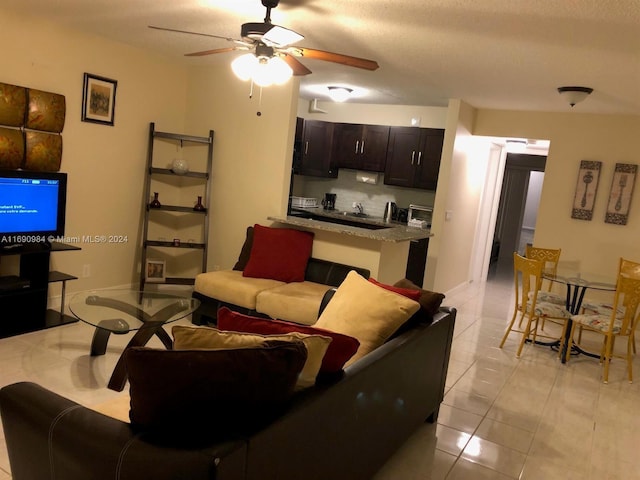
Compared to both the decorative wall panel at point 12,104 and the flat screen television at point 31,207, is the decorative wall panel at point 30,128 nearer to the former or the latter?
the decorative wall panel at point 12,104

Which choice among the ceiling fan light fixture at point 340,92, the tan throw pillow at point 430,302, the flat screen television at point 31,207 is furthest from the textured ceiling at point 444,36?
the tan throw pillow at point 430,302

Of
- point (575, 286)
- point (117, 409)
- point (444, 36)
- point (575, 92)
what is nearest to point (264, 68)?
point (444, 36)

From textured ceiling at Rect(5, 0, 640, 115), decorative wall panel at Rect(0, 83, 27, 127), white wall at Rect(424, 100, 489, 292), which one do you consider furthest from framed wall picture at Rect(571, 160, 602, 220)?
decorative wall panel at Rect(0, 83, 27, 127)

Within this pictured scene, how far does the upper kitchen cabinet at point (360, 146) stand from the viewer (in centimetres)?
645

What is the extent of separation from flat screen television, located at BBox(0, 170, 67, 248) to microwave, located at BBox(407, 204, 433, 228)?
3.98 m

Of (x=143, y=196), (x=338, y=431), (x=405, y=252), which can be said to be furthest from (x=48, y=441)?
(x=143, y=196)

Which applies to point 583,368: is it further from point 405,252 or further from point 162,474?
point 162,474

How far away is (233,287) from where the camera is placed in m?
3.98

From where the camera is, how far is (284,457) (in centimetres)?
152

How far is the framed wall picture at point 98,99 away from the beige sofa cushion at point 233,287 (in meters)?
1.76

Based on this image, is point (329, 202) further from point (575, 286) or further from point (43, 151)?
point (43, 151)

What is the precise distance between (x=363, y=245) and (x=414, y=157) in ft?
7.63

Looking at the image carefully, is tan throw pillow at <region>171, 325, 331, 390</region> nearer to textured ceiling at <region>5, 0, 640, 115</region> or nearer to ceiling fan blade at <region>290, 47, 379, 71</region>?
ceiling fan blade at <region>290, 47, 379, 71</region>

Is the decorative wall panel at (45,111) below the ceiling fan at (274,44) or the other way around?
below
